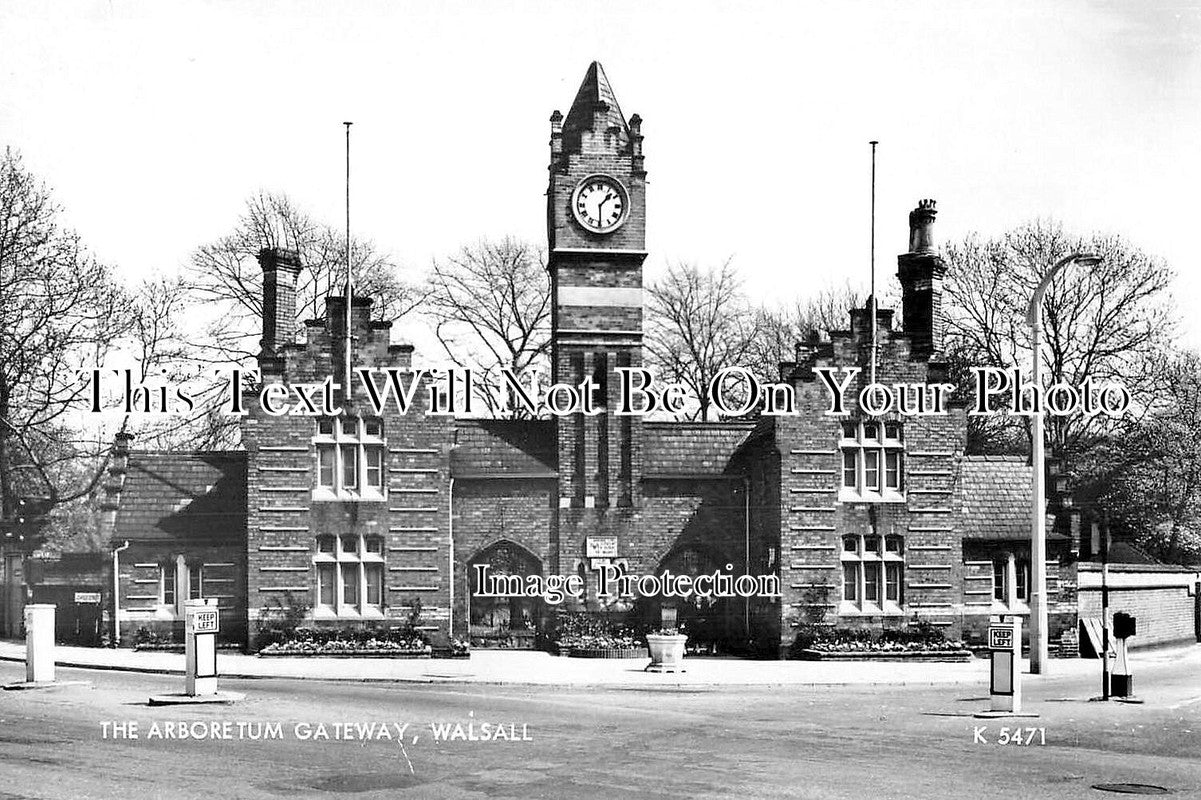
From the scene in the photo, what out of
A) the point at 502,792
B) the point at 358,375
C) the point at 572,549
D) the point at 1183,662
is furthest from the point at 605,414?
the point at 502,792

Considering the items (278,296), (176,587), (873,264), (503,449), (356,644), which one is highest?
(873,264)

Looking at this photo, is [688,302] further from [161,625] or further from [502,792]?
[502,792]

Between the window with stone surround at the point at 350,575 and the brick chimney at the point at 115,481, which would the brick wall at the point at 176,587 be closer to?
the brick chimney at the point at 115,481

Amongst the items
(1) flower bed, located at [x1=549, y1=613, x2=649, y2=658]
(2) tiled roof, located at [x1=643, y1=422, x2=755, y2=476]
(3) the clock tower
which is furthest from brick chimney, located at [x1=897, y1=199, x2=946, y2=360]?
(1) flower bed, located at [x1=549, y1=613, x2=649, y2=658]

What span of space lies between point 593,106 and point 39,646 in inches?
721

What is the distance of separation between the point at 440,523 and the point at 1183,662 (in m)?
18.3

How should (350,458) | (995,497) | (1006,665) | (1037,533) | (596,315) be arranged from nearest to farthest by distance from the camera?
(1006,665) < (1037,533) < (350,458) < (596,315) < (995,497)

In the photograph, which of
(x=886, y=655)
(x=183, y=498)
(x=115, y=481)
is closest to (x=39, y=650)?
(x=183, y=498)

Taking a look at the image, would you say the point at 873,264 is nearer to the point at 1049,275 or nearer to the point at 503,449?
the point at 1049,275

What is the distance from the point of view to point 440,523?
35.0m

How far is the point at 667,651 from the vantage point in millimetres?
29953

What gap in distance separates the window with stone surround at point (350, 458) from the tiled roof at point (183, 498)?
2.60 meters

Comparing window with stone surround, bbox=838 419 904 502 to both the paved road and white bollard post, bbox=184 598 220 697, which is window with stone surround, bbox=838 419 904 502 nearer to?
the paved road

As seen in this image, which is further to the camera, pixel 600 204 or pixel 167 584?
pixel 600 204
